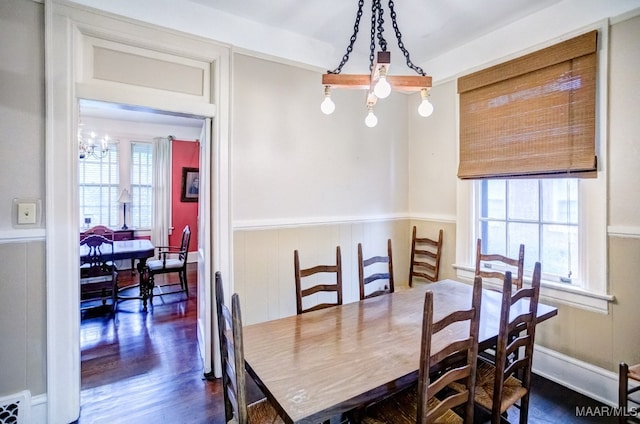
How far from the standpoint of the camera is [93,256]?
11.7 feet

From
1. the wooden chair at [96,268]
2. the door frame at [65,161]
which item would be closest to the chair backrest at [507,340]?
the door frame at [65,161]

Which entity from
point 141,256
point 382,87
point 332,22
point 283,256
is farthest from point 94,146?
point 382,87

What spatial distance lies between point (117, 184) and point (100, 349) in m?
3.92

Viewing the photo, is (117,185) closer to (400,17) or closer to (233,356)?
(400,17)

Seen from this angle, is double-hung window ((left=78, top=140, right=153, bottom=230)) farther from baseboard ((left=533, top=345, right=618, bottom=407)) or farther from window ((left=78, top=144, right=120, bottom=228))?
baseboard ((left=533, top=345, right=618, bottom=407))

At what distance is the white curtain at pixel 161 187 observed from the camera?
620 cm

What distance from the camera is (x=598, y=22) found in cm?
213

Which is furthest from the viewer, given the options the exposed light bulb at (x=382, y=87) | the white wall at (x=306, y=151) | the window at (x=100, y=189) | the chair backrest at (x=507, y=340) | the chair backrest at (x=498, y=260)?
the window at (x=100, y=189)

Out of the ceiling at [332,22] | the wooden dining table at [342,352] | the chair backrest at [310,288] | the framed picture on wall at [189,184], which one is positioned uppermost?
the ceiling at [332,22]

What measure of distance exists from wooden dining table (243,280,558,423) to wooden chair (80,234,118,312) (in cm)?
279

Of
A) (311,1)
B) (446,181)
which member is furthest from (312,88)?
(446,181)

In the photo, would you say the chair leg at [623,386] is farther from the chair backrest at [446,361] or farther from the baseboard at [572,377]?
the chair backrest at [446,361]

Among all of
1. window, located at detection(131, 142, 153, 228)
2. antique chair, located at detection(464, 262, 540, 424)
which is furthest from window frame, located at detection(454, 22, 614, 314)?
window, located at detection(131, 142, 153, 228)

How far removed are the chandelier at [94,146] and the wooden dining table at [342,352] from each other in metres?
4.94
